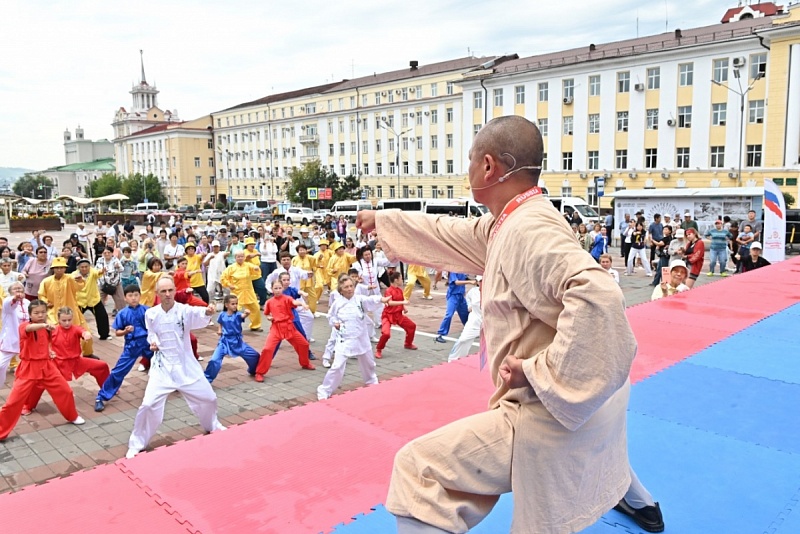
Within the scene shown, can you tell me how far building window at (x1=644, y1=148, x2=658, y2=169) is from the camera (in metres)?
41.6

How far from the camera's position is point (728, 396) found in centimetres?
470

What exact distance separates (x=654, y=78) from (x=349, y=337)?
40.2 metres

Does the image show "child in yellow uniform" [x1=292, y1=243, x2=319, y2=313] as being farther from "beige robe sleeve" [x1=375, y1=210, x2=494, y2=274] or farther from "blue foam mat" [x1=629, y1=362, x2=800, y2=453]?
"beige robe sleeve" [x1=375, y1=210, x2=494, y2=274]

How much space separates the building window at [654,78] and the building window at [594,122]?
13.4 ft

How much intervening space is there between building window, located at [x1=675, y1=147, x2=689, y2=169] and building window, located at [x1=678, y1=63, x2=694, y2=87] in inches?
164

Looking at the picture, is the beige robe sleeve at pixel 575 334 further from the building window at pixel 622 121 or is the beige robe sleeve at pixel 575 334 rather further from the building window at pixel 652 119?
the building window at pixel 622 121

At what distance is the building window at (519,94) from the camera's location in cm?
4740

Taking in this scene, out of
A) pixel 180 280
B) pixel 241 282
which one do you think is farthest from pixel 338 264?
pixel 180 280

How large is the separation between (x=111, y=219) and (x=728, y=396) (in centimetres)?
6148

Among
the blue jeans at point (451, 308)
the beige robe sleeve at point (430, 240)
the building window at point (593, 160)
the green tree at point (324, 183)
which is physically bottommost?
the blue jeans at point (451, 308)

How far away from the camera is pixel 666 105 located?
40719mm

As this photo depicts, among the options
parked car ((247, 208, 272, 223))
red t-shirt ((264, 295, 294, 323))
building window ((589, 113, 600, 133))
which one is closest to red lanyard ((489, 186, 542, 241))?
red t-shirt ((264, 295, 294, 323))

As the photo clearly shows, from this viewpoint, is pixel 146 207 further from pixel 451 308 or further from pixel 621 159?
pixel 451 308

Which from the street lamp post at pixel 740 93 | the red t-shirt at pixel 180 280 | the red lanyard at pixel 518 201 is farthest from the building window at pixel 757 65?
the red lanyard at pixel 518 201
